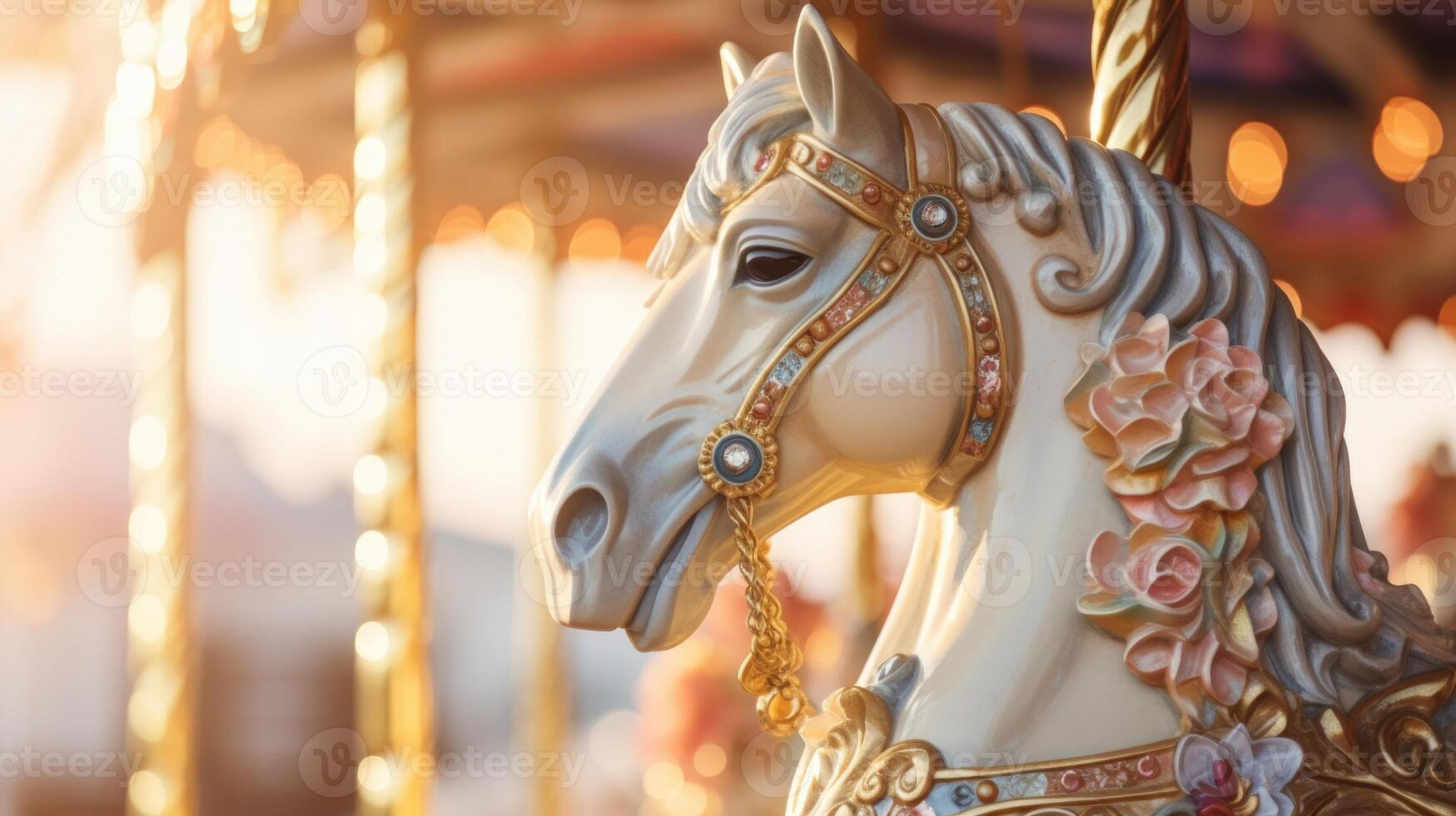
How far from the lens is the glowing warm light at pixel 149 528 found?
3.20 metres

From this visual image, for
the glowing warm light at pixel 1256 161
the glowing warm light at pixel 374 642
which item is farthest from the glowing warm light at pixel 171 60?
the glowing warm light at pixel 1256 161

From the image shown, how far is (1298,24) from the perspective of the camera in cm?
501

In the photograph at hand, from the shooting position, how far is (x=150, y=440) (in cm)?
326

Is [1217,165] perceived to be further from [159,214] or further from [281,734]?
[281,734]

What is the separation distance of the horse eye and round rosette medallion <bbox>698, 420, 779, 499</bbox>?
14 cm

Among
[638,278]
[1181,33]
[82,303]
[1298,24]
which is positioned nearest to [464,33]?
[638,278]

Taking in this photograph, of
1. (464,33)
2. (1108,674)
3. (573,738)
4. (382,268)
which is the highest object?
(464,33)

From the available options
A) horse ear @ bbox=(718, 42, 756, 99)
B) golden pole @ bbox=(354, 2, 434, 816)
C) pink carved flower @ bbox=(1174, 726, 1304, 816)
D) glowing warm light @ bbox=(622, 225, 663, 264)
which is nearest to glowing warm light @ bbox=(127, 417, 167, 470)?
golden pole @ bbox=(354, 2, 434, 816)

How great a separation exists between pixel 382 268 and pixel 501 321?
3347mm

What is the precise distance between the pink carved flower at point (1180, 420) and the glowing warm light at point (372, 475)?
2.39m

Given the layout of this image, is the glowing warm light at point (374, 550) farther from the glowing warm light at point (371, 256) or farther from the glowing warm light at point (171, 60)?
the glowing warm light at point (171, 60)

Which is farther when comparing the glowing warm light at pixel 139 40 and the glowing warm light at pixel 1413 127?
the glowing warm light at pixel 1413 127

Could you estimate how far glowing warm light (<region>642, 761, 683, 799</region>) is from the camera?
15.4 feet

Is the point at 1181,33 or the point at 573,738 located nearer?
the point at 1181,33
